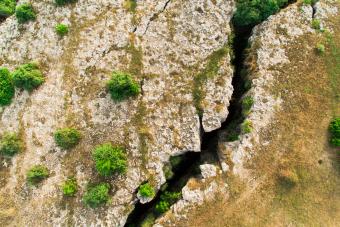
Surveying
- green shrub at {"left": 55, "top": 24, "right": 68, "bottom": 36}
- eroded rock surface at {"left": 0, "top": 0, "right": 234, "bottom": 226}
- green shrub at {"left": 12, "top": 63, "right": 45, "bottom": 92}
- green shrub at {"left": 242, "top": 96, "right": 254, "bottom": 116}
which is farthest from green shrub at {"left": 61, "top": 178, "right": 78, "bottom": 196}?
green shrub at {"left": 242, "top": 96, "right": 254, "bottom": 116}

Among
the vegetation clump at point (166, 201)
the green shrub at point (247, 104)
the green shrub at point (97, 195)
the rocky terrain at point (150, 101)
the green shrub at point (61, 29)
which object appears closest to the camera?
the green shrub at point (97, 195)

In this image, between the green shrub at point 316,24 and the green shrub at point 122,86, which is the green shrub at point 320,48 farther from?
the green shrub at point 122,86

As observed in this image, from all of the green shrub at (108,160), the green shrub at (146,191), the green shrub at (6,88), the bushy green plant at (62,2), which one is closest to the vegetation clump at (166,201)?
the green shrub at (146,191)

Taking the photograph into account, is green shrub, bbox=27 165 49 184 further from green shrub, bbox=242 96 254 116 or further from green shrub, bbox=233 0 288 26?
green shrub, bbox=233 0 288 26

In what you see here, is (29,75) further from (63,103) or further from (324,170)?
(324,170)

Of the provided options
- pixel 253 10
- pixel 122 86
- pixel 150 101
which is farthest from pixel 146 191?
pixel 253 10

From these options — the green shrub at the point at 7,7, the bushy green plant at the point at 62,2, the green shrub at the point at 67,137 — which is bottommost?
the green shrub at the point at 67,137
